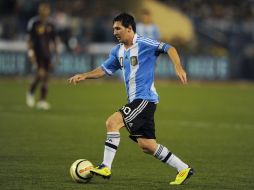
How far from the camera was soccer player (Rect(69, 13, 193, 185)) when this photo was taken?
8945mm

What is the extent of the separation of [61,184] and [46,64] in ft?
41.4

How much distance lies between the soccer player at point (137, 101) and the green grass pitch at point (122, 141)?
27 cm

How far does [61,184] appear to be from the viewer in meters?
8.66

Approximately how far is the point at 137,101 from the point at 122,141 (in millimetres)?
4856

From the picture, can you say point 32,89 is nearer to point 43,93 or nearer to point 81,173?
point 43,93

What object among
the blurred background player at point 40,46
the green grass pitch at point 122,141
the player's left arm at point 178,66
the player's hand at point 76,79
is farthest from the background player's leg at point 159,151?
the blurred background player at point 40,46

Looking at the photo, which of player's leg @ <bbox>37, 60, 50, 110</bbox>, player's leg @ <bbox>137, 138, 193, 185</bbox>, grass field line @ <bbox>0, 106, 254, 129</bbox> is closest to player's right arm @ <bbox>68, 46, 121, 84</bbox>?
player's leg @ <bbox>137, 138, 193, 185</bbox>

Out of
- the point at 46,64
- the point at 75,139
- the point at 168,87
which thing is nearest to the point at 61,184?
the point at 75,139

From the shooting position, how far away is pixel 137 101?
29.9 feet

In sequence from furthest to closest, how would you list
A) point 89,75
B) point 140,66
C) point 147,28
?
1. point 147,28
2. point 89,75
3. point 140,66

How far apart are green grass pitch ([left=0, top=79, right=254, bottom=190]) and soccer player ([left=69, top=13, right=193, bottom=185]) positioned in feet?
0.88

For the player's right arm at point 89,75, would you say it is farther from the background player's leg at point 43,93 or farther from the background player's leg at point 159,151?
the background player's leg at point 43,93

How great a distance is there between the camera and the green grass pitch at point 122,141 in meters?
9.13

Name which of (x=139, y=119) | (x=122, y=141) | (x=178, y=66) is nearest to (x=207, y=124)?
(x=122, y=141)
